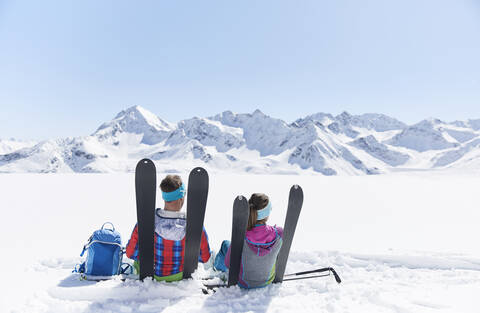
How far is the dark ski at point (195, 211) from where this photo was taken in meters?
3.42

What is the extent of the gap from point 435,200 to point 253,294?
11.4 metres

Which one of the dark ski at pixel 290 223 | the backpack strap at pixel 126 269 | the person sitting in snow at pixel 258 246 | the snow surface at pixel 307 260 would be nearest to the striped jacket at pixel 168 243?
the snow surface at pixel 307 260

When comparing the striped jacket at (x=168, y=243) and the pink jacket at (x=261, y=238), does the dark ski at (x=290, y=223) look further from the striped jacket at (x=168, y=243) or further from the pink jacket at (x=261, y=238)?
the striped jacket at (x=168, y=243)

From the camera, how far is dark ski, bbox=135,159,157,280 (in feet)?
11.1

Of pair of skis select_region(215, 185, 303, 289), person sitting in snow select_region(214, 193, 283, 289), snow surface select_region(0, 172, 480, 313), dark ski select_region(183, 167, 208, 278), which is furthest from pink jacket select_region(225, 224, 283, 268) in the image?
dark ski select_region(183, 167, 208, 278)

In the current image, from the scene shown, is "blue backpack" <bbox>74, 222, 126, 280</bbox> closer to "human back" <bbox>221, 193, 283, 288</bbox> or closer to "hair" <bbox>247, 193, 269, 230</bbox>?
"human back" <bbox>221, 193, 283, 288</bbox>

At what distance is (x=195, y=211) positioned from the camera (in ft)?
11.3

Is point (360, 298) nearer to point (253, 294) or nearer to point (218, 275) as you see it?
point (253, 294)

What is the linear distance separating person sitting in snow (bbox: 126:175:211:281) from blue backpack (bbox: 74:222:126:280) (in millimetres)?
344

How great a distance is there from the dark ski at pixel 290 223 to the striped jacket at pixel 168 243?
1043 mm

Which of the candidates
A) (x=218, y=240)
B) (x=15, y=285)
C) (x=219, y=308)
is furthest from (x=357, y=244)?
(x=15, y=285)

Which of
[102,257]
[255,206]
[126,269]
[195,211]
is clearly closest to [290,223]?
[255,206]

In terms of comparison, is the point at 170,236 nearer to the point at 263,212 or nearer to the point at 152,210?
the point at 152,210

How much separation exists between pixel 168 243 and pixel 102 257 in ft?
3.29
